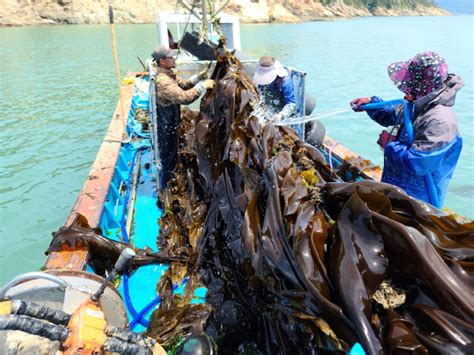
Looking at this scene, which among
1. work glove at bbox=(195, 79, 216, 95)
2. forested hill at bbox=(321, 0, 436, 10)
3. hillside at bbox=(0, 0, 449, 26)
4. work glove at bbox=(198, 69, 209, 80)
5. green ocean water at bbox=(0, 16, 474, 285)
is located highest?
forested hill at bbox=(321, 0, 436, 10)

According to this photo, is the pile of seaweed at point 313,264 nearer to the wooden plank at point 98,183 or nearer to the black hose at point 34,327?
the black hose at point 34,327

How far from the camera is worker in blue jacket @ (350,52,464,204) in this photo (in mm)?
2396

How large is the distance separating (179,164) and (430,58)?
3176 millimetres

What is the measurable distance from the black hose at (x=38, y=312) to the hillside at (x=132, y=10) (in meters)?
36.9

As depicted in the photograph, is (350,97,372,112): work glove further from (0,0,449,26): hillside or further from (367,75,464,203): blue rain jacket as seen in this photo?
(0,0,449,26): hillside

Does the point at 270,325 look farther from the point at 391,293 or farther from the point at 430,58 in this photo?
the point at 430,58

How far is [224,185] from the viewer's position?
272 cm

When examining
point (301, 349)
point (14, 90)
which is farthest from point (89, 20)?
point (301, 349)

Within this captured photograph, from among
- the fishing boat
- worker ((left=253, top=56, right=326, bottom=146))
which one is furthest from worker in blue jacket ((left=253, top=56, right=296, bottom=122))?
the fishing boat

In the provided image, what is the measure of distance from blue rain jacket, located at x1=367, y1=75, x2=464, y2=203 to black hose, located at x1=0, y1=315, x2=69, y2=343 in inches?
90.1

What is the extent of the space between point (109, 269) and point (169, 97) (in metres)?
2.02

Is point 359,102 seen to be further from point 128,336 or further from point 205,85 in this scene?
point 128,336

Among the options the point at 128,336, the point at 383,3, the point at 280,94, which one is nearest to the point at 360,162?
the point at 280,94

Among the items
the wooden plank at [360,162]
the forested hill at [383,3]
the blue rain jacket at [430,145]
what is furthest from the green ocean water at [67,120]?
the forested hill at [383,3]
